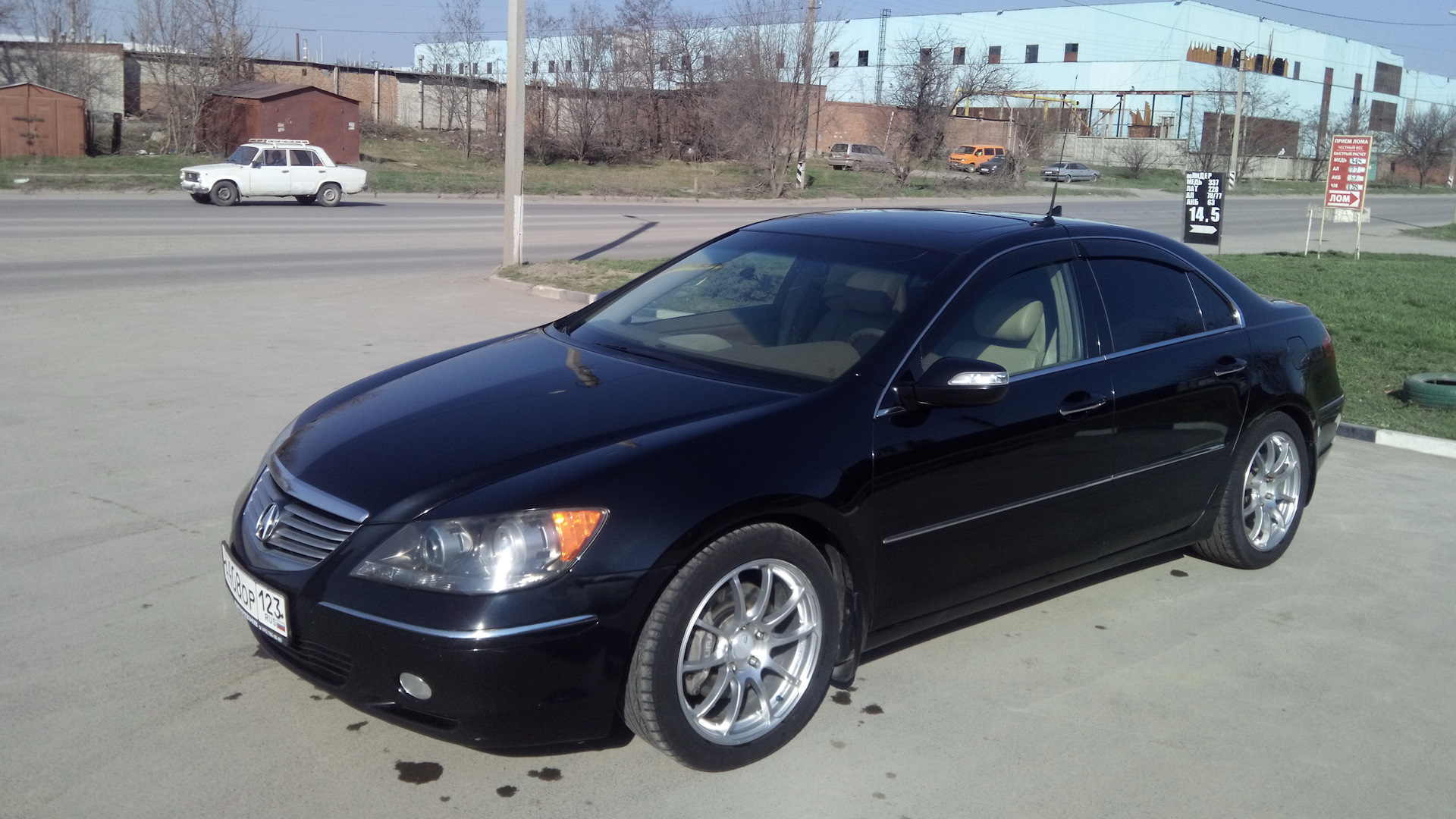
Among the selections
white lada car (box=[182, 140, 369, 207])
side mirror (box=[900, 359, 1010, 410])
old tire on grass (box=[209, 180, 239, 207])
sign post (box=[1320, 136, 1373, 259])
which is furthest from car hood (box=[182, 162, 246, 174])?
side mirror (box=[900, 359, 1010, 410])

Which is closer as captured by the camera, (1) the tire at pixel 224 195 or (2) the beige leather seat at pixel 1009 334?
(2) the beige leather seat at pixel 1009 334

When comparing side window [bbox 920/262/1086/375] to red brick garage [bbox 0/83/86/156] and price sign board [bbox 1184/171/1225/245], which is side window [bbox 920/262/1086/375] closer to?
price sign board [bbox 1184/171/1225/245]

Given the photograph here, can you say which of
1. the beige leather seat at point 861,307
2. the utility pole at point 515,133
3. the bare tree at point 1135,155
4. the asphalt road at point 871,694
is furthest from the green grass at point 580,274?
the bare tree at point 1135,155

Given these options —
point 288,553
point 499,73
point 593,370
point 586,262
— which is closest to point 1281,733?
point 593,370

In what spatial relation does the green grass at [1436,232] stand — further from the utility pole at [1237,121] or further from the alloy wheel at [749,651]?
the alloy wheel at [749,651]

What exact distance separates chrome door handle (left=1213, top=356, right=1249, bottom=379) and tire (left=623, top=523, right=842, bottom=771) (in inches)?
90.3

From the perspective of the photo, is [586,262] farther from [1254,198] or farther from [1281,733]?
[1254,198]

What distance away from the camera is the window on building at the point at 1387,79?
3846 inches

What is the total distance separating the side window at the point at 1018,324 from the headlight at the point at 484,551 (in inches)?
60.1

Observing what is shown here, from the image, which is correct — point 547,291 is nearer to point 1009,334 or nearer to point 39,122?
point 1009,334

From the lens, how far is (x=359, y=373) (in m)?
9.19

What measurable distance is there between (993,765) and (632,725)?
113cm

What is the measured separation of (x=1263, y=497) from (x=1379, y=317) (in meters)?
9.04

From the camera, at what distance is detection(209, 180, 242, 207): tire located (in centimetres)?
2773
